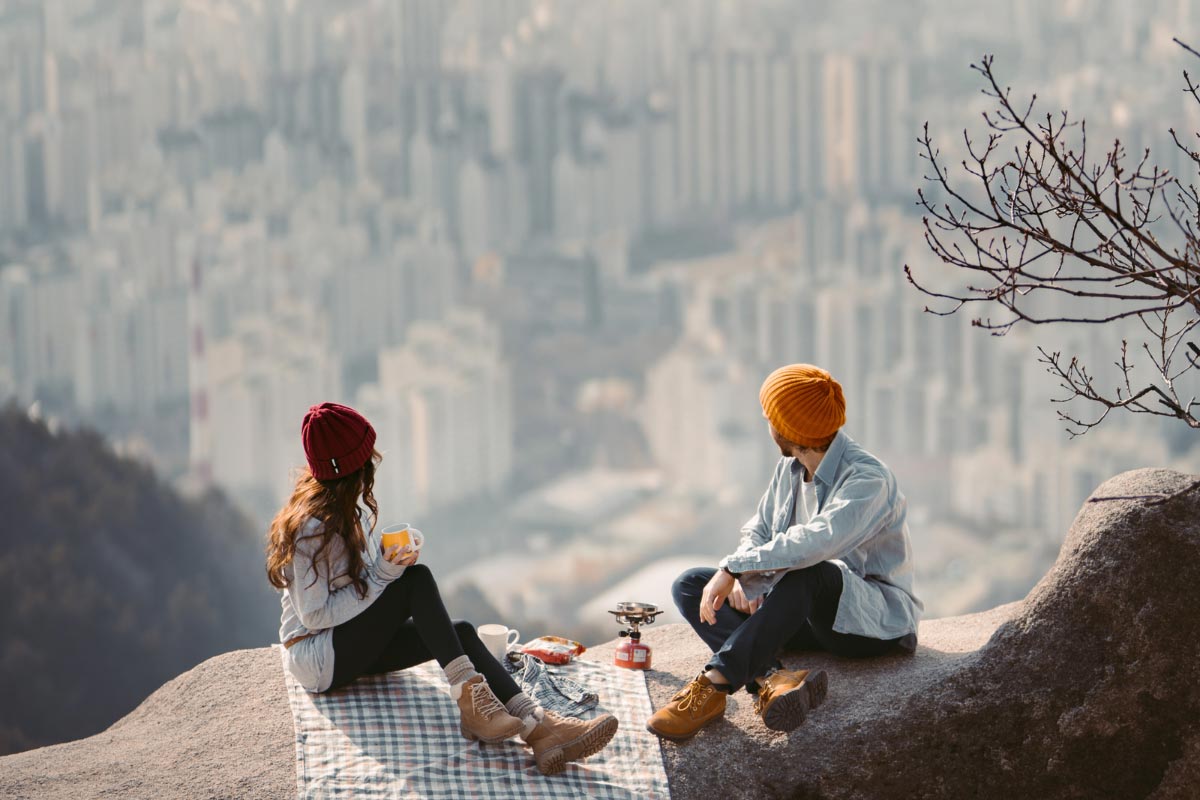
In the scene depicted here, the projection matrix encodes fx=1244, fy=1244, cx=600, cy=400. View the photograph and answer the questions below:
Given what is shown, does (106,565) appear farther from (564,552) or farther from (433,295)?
(433,295)

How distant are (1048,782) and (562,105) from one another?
39.8 m

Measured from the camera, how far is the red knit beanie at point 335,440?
2.38m

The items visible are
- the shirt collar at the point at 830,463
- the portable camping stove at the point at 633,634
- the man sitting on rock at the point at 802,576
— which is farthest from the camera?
the portable camping stove at the point at 633,634

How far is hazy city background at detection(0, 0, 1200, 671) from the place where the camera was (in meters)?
32.4

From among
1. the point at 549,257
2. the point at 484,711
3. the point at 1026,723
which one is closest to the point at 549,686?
the point at 484,711

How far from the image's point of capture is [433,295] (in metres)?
38.5

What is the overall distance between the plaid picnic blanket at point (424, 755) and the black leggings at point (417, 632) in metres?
0.09

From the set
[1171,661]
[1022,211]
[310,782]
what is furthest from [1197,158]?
[310,782]

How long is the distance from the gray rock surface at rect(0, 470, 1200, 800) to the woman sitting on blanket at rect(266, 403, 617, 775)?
229mm

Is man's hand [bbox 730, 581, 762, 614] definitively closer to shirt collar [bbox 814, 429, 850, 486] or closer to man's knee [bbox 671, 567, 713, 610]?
man's knee [bbox 671, 567, 713, 610]

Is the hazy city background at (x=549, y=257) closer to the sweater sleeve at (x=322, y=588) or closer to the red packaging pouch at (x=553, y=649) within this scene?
the red packaging pouch at (x=553, y=649)

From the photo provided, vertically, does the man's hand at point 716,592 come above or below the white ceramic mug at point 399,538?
below

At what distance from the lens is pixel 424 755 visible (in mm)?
Answer: 2469

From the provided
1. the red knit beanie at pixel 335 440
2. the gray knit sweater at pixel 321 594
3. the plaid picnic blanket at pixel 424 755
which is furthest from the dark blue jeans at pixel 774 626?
the red knit beanie at pixel 335 440
